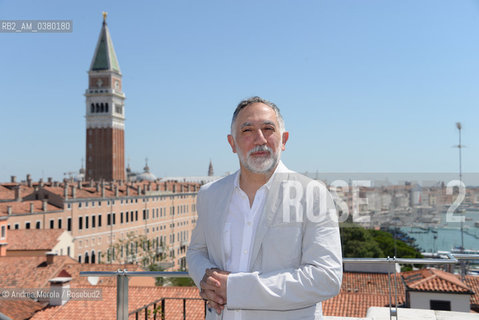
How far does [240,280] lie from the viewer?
1.64 meters

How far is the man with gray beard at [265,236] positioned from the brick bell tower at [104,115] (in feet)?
235

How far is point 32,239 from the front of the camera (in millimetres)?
26516

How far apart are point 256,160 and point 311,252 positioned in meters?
0.42

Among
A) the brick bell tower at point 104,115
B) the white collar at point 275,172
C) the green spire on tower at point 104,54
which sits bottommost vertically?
the white collar at point 275,172

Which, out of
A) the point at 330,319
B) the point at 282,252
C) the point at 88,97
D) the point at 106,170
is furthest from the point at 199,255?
the point at 88,97

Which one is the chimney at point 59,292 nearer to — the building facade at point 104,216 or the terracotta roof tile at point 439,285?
the terracotta roof tile at point 439,285

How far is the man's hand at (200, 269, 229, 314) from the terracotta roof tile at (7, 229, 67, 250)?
87.7 feet

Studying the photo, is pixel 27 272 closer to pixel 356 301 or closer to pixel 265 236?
pixel 356 301

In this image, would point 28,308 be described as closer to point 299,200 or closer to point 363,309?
point 363,309

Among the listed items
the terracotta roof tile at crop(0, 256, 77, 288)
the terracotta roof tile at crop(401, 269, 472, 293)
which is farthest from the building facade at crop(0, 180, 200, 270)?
the terracotta roof tile at crop(401, 269, 472, 293)

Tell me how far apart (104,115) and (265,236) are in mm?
75056

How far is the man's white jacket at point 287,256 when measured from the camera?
1621mm

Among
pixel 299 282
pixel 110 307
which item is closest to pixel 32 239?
pixel 110 307

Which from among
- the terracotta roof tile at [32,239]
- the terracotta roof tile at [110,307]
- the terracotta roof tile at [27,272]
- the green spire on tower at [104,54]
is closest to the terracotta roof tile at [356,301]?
the terracotta roof tile at [110,307]
